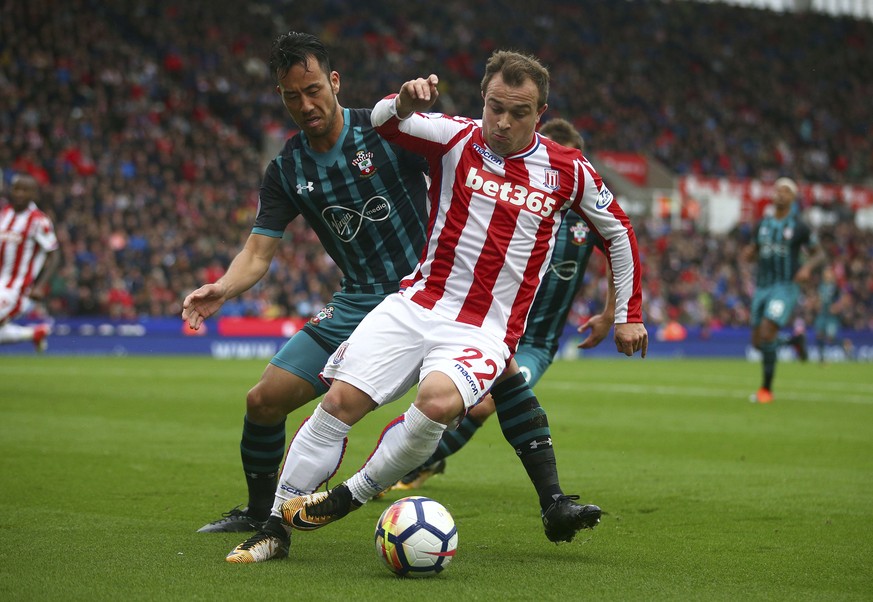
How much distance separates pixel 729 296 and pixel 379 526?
2910 cm

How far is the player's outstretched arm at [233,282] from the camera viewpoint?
4.84 meters

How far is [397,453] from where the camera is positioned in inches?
179

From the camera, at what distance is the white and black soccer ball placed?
14.3 feet

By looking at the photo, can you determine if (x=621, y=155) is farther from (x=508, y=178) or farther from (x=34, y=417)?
(x=508, y=178)

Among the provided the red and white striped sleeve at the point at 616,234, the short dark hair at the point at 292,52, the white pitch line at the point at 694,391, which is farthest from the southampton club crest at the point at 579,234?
the white pitch line at the point at 694,391

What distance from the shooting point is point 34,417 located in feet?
34.6

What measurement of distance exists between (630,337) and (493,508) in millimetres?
1793

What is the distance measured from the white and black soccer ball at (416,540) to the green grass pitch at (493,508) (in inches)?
3.1

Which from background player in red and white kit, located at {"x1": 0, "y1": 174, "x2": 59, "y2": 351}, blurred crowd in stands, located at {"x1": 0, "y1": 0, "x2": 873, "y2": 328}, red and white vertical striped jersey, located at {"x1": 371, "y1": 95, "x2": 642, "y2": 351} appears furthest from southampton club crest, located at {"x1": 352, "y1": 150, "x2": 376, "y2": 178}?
blurred crowd in stands, located at {"x1": 0, "y1": 0, "x2": 873, "y2": 328}

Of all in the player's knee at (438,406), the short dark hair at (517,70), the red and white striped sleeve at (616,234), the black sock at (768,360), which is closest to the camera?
the player's knee at (438,406)

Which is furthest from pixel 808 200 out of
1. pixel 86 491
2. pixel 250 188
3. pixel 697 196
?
pixel 86 491

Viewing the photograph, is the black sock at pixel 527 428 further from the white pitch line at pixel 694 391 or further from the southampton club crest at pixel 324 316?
the white pitch line at pixel 694 391

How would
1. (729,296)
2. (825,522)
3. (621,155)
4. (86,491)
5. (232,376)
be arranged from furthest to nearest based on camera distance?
1. (621,155)
2. (729,296)
3. (232,376)
4. (86,491)
5. (825,522)

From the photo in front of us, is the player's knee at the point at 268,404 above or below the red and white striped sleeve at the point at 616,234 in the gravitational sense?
below
